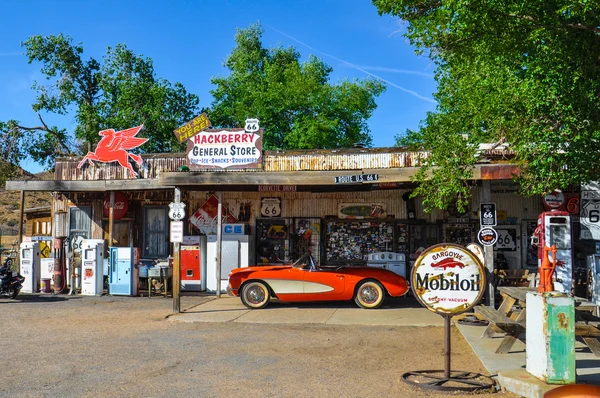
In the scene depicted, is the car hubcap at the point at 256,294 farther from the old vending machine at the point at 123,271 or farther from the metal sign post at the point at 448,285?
the metal sign post at the point at 448,285

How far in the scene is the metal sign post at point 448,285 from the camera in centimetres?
743

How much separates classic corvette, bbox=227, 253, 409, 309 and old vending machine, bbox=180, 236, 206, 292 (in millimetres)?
4100

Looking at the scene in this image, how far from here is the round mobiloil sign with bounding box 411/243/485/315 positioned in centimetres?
744

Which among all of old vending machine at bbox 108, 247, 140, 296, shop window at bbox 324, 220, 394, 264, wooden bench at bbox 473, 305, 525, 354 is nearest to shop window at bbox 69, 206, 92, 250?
old vending machine at bbox 108, 247, 140, 296

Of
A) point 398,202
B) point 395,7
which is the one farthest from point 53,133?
point 395,7

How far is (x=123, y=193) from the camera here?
64.8 ft

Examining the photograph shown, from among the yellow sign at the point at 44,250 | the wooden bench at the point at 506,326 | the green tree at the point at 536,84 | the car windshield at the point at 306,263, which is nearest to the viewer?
the wooden bench at the point at 506,326

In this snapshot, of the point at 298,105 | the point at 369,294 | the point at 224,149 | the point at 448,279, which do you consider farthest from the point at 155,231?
the point at 298,105

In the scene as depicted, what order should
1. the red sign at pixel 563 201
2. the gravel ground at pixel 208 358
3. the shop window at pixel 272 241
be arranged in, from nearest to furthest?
1. the gravel ground at pixel 208 358
2. the red sign at pixel 563 201
3. the shop window at pixel 272 241

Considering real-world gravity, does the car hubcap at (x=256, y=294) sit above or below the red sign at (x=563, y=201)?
below

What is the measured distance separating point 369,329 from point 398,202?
665cm

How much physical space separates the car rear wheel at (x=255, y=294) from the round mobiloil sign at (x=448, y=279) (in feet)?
24.5

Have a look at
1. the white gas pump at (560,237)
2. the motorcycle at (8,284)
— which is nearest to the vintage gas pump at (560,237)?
the white gas pump at (560,237)

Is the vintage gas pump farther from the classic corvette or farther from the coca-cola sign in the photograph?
the coca-cola sign
